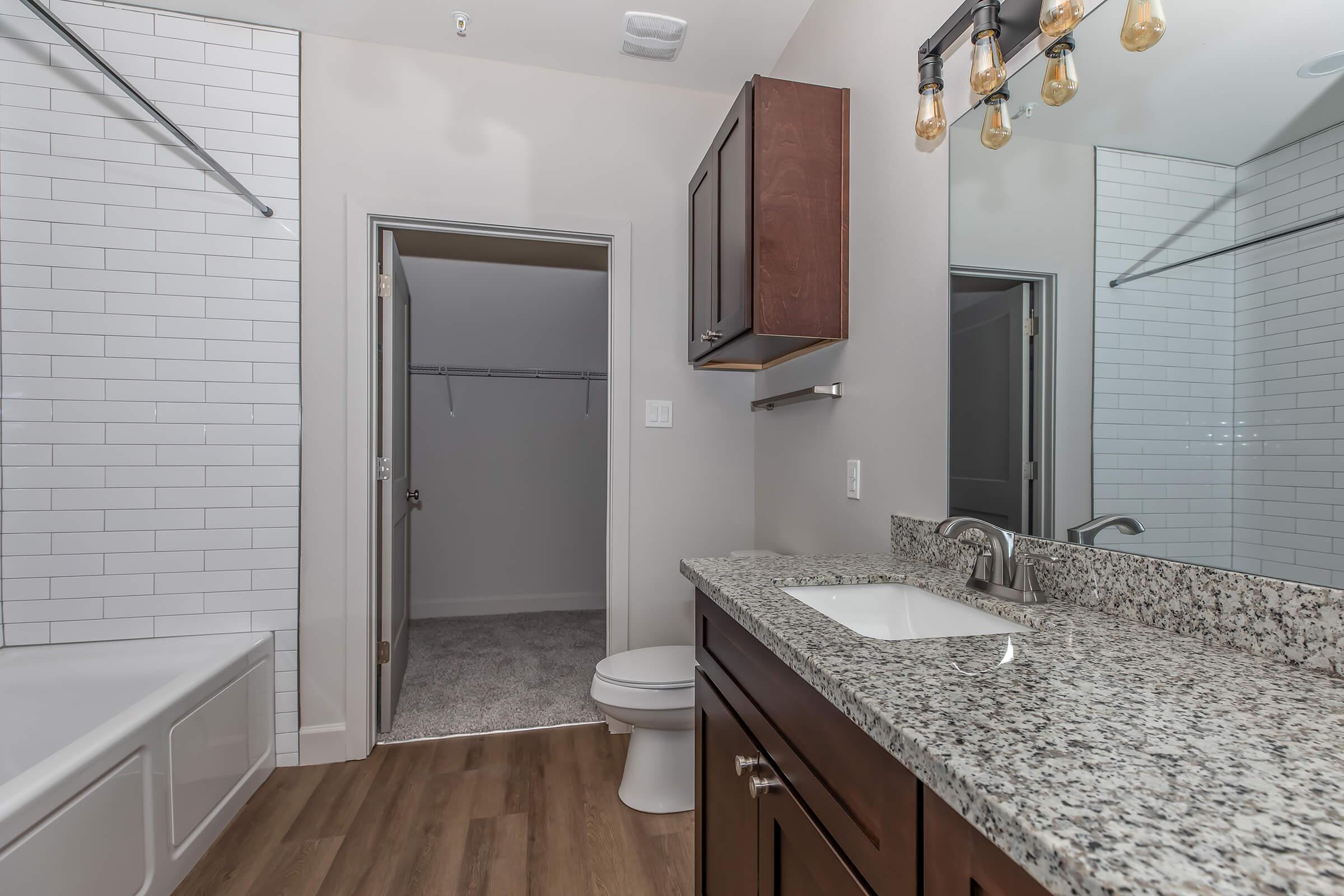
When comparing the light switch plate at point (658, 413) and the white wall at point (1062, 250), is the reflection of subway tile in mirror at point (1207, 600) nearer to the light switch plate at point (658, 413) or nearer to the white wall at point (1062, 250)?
the white wall at point (1062, 250)

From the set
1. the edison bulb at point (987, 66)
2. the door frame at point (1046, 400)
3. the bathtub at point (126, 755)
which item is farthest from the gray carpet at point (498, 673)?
the edison bulb at point (987, 66)

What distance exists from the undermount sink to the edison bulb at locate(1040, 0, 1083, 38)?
0.92 m

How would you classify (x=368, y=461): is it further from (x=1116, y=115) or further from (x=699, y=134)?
(x=1116, y=115)

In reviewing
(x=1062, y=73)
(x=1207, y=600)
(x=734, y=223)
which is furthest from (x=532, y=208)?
(x=1207, y=600)

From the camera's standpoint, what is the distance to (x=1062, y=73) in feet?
3.35

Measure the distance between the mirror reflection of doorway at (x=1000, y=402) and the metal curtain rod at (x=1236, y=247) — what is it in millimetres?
167

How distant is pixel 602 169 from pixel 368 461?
4.65 feet

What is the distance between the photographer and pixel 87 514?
2.04 m

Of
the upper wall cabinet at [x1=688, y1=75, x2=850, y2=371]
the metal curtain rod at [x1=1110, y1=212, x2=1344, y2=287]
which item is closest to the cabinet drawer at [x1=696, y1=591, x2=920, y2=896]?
the metal curtain rod at [x1=1110, y1=212, x2=1344, y2=287]

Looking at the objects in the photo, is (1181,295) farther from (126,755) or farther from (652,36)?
(126,755)

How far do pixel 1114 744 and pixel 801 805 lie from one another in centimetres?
44

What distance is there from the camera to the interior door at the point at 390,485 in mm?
2318

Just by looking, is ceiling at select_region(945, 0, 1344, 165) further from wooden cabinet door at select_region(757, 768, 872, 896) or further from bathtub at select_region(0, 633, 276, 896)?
bathtub at select_region(0, 633, 276, 896)

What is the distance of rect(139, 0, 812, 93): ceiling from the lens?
203 centimetres
